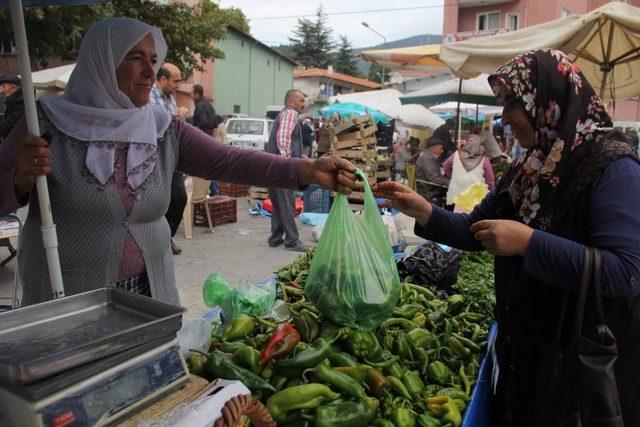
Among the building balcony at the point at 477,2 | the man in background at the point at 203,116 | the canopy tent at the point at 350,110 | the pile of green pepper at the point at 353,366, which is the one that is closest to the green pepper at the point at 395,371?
the pile of green pepper at the point at 353,366

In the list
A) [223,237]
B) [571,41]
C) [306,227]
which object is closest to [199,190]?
[223,237]

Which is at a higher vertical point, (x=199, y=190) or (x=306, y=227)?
(x=199, y=190)

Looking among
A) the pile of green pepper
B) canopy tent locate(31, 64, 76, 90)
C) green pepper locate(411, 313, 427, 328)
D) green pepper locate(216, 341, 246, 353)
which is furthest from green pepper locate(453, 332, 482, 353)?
canopy tent locate(31, 64, 76, 90)

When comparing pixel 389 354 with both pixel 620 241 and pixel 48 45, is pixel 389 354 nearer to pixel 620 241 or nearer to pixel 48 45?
pixel 620 241

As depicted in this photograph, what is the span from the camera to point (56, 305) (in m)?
1.49

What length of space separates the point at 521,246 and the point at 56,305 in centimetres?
153

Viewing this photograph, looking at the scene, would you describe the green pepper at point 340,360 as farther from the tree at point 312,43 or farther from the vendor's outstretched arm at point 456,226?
the tree at point 312,43

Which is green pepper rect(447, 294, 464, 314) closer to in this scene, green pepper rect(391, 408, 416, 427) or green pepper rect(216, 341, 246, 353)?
green pepper rect(391, 408, 416, 427)

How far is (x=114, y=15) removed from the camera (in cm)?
1102

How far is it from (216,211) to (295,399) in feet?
23.3

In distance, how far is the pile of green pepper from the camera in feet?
5.97

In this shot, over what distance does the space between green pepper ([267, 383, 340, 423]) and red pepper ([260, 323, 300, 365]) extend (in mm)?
187

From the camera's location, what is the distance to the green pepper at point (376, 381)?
2.04m

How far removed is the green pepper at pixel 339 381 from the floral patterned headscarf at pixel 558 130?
941mm
